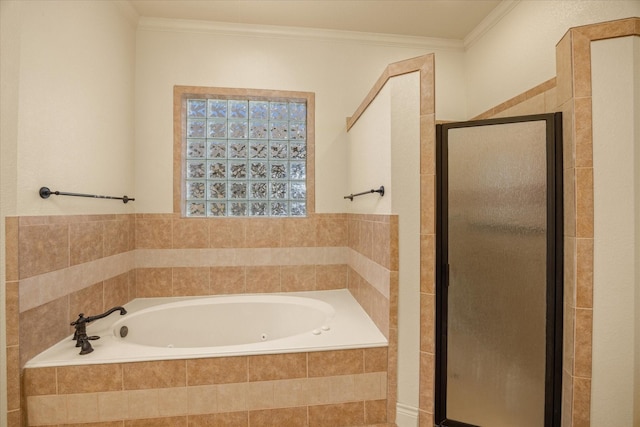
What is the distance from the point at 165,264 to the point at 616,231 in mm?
2854

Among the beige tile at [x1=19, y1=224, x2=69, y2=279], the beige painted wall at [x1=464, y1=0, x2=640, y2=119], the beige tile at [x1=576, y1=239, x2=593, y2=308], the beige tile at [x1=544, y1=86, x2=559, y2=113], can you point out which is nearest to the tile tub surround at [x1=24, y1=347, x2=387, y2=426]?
the beige tile at [x1=19, y1=224, x2=69, y2=279]

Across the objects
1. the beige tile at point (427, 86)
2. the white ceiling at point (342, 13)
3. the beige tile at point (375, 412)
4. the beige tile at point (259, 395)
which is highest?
the white ceiling at point (342, 13)

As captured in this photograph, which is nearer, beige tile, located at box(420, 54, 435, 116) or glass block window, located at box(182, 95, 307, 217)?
beige tile, located at box(420, 54, 435, 116)

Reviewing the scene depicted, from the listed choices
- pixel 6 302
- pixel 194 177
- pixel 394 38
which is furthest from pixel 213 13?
pixel 6 302

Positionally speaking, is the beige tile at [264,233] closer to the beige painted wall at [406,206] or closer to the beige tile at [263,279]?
the beige tile at [263,279]

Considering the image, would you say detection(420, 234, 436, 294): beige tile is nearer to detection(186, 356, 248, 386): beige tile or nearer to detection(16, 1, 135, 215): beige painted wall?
detection(186, 356, 248, 386): beige tile

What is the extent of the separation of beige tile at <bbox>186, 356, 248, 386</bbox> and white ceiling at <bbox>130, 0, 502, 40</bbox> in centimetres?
243

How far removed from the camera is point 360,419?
4.96ft

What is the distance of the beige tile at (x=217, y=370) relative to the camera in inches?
55.7

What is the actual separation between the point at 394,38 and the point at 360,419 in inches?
115

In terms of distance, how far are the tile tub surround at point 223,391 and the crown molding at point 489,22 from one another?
255cm

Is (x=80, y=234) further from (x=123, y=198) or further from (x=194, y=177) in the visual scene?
(x=194, y=177)

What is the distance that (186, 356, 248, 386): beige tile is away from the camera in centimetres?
142

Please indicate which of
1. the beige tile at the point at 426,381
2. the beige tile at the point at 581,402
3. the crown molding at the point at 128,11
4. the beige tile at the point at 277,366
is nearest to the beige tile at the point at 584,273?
the beige tile at the point at 581,402
